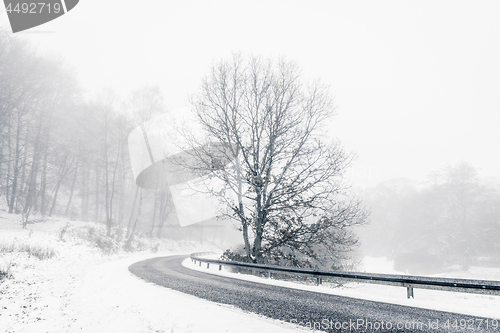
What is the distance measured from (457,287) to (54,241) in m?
20.5

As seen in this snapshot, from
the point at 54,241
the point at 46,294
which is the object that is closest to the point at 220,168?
the point at 46,294

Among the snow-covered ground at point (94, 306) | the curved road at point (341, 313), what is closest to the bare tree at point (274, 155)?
the curved road at point (341, 313)

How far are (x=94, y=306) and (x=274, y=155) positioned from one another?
9.05 meters

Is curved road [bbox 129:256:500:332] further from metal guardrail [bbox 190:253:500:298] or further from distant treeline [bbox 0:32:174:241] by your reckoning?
distant treeline [bbox 0:32:174:241]

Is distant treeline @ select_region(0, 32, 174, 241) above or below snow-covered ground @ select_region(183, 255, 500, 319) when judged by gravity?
above

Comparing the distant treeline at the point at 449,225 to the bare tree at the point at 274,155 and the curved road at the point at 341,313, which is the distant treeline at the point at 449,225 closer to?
the bare tree at the point at 274,155

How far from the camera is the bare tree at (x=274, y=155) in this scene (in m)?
12.7

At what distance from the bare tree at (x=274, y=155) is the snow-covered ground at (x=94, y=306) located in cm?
596

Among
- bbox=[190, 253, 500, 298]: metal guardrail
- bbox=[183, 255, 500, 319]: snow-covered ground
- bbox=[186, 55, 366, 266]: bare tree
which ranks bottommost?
bbox=[183, 255, 500, 319]: snow-covered ground

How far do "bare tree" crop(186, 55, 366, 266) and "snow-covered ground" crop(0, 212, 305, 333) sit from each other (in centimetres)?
596

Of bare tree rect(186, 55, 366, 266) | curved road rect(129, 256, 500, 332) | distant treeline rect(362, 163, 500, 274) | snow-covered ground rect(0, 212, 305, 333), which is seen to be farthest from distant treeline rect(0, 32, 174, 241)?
distant treeline rect(362, 163, 500, 274)

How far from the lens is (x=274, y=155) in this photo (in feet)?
44.0

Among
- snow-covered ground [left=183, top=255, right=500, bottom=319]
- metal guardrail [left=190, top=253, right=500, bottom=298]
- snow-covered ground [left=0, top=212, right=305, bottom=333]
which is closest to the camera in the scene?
snow-covered ground [left=0, top=212, right=305, bottom=333]

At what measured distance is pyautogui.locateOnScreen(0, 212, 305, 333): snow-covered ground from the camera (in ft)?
17.8
